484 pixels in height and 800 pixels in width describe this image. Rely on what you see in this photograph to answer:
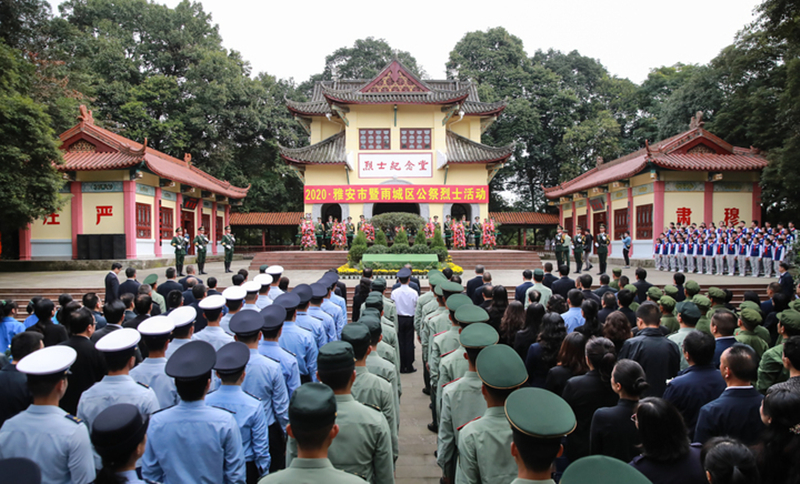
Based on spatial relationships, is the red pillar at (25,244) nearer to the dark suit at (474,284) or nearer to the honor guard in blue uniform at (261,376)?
the dark suit at (474,284)

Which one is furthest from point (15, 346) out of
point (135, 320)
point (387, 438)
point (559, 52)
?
point (559, 52)

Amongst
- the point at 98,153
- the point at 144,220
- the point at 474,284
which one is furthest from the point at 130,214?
the point at 474,284

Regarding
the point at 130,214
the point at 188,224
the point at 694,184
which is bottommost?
the point at 188,224

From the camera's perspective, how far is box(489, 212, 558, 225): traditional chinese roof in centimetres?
2591

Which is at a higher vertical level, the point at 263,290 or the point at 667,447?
the point at 263,290

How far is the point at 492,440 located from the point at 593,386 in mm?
940

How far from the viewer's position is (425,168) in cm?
2206

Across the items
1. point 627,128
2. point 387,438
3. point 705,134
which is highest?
point 627,128

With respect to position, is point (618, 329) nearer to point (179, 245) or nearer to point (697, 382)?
point (697, 382)

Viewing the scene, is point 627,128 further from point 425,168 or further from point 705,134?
point 425,168

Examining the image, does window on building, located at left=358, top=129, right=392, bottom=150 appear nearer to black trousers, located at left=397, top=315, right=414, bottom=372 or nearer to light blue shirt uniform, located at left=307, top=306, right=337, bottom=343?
black trousers, located at left=397, top=315, right=414, bottom=372

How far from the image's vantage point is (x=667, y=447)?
69.4 inches

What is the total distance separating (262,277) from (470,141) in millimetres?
19130

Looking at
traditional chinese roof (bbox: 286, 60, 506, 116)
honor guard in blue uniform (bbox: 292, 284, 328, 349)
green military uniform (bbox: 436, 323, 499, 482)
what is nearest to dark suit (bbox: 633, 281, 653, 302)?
honor guard in blue uniform (bbox: 292, 284, 328, 349)
